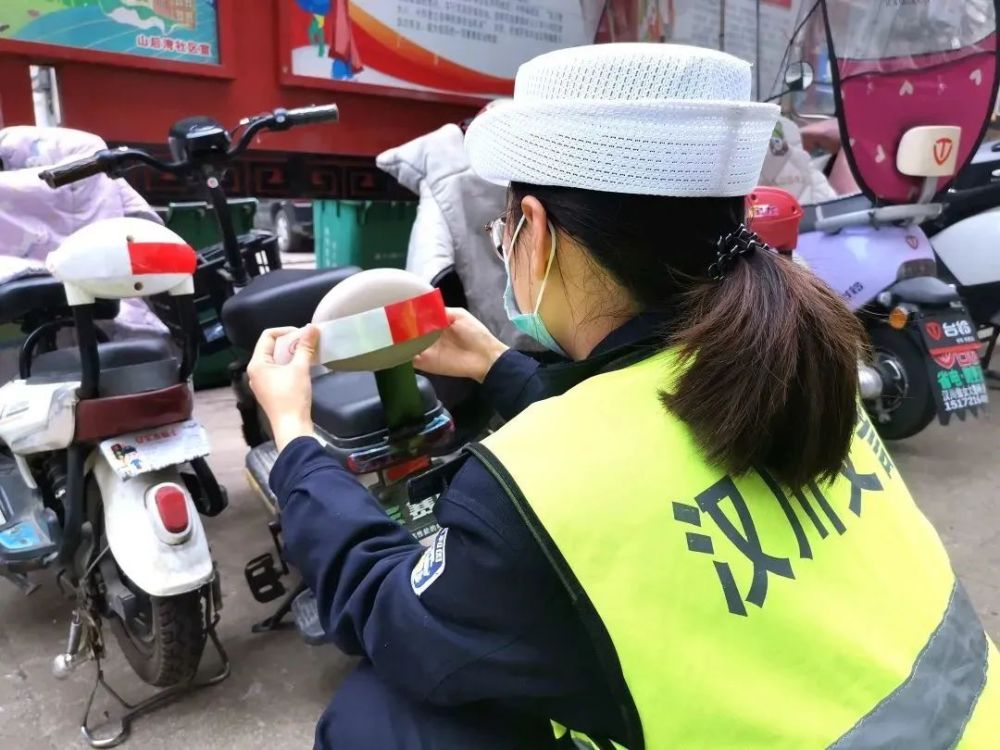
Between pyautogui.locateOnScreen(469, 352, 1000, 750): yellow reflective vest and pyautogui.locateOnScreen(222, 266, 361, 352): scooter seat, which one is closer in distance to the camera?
pyautogui.locateOnScreen(469, 352, 1000, 750): yellow reflective vest

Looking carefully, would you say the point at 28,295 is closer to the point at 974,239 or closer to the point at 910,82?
the point at 910,82

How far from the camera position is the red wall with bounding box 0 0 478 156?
129 inches

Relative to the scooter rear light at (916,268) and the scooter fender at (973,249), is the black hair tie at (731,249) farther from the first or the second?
the scooter fender at (973,249)

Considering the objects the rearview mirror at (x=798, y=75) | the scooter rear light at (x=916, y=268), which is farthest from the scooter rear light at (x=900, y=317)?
the rearview mirror at (x=798, y=75)

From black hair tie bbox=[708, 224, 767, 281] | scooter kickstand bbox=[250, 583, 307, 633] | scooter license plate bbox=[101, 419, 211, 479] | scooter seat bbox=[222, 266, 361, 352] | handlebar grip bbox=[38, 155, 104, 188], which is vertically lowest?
scooter kickstand bbox=[250, 583, 307, 633]

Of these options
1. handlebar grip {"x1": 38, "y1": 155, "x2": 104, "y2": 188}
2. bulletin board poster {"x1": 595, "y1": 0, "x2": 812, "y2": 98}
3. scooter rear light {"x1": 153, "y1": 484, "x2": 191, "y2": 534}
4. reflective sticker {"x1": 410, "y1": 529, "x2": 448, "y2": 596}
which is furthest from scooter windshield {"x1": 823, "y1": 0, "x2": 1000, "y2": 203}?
reflective sticker {"x1": 410, "y1": 529, "x2": 448, "y2": 596}

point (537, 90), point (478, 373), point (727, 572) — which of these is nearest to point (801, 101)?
point (478, 373)

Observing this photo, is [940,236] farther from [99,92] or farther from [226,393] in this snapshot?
[99,92]

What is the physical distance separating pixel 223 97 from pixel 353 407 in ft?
8.13

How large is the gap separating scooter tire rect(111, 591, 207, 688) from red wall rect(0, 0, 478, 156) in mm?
2384

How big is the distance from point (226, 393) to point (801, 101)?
344 centimetres

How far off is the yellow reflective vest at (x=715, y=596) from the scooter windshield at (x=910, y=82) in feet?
8.69

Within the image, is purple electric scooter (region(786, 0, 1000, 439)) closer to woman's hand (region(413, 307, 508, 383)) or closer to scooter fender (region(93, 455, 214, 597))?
woman's hand (region(413, 307, 508, 383))

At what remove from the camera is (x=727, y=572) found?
2.56 ft
